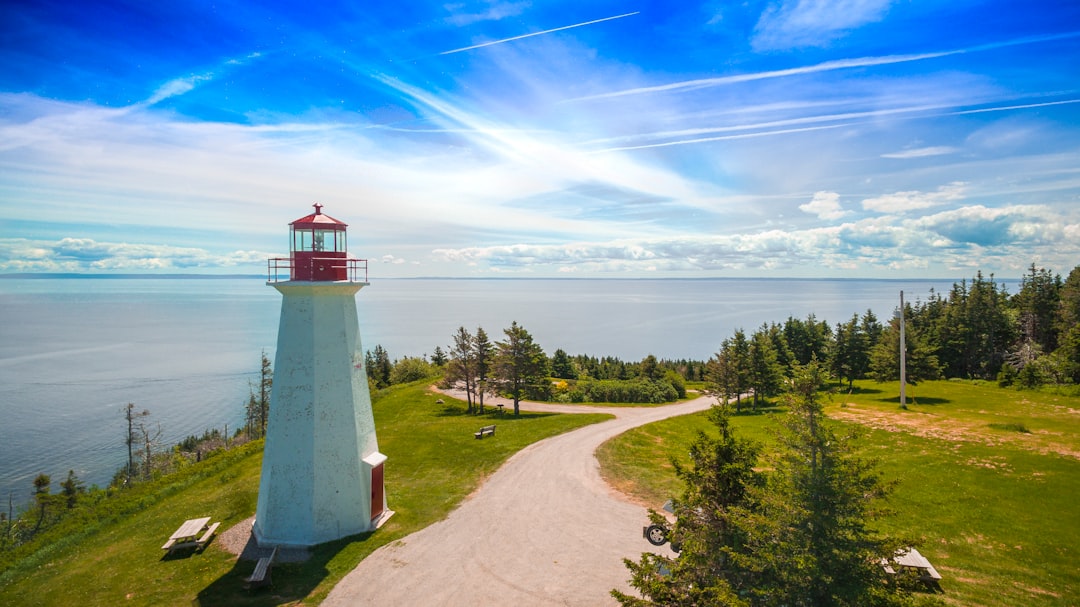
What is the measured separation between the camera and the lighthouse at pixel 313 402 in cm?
1388

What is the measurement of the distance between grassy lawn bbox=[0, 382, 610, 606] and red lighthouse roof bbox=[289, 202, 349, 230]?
30.5ft

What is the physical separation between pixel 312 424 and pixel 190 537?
5263 mm

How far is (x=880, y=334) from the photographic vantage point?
158ft

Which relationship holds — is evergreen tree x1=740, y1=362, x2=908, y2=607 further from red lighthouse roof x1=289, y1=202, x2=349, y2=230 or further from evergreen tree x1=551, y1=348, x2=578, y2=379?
evergreen tree x1=551, y1=348, x2=578, y2=379

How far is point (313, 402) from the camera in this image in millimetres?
13906

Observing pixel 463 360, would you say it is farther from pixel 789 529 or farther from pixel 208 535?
pixel 789 529

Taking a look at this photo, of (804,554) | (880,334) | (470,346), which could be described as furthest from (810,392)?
(880,334)

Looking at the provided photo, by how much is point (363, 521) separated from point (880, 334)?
5164 cm

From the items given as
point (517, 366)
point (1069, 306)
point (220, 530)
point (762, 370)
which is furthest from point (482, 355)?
point (1069, 306)

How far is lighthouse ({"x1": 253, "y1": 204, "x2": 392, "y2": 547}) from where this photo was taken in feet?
45.5

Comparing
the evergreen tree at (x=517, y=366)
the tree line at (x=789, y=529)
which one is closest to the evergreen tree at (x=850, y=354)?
the evergreen tree at (x=517, y=366)

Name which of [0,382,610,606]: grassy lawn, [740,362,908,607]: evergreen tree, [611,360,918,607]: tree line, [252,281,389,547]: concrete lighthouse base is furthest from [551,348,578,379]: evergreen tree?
[740,362,908,607]: evergreen tree

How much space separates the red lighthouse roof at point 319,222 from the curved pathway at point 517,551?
31.2 ft

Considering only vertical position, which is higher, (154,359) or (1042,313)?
(1042,313)
